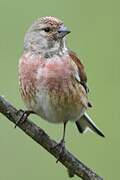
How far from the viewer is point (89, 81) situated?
10781mm

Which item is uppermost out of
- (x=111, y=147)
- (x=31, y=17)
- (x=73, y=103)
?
(x=73, y=103)

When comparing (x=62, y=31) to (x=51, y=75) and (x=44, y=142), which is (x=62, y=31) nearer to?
(x=51, y=75)

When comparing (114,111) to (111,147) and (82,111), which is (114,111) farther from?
(82,111)

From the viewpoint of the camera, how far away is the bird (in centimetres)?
722

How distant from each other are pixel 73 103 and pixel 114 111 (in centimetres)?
313

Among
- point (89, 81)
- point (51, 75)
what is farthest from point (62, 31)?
point (89, 81)

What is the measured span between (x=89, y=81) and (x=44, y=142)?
169 inches

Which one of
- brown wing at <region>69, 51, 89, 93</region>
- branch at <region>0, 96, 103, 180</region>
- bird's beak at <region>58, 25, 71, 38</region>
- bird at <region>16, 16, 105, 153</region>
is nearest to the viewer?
branch at <region>0, 96, 103, 180</region>

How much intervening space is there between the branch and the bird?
559mm

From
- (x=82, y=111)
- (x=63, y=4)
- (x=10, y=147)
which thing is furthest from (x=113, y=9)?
(x=82, y=111)

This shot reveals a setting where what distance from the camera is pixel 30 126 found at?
6.48 metres

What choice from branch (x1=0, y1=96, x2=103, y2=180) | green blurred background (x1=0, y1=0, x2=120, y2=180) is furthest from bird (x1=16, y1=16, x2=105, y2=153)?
green blurred background (x1=0, y1=0, x2=120, y2=180)

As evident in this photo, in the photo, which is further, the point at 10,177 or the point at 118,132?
the point at 118,132

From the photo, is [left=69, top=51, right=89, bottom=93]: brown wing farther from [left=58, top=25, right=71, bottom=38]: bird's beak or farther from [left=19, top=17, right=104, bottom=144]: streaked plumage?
[left=58, top=25, right=71, bottom=38]: bird's beak
